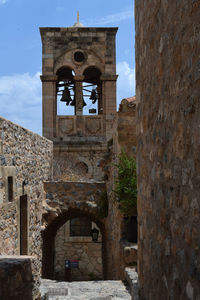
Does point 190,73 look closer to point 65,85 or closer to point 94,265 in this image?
point 65,85

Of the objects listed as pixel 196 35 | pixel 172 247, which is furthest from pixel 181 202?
pixel 196 35

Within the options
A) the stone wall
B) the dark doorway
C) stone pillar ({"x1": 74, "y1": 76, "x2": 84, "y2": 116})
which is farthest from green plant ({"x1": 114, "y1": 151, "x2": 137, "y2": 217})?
stone pillar ({"x1": 74, "y1": 76, "x2": 84, "y2": 116})

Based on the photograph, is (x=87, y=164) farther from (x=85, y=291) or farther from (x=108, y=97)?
(x=85, y=291)

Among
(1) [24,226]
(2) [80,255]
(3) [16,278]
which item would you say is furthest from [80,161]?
(3) [16,278]

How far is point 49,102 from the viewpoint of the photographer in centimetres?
1323

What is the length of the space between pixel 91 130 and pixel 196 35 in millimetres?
11448

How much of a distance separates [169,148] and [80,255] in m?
13.3

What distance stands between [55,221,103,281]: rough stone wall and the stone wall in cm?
1179

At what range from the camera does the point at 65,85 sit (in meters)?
14.0

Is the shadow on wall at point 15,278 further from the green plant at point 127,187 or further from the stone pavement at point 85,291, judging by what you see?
the green plant at point 127,187

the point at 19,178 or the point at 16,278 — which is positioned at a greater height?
the point at 19,178

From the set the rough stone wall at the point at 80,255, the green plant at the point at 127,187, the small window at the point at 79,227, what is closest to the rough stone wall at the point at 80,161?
the small window at the point at 79,227

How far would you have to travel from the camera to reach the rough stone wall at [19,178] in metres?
5.89

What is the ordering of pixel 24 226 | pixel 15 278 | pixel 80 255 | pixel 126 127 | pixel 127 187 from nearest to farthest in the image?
pixel 15 278, pixel 127 187, pixel 126 127, pixel 24 226, pixel 80 255
